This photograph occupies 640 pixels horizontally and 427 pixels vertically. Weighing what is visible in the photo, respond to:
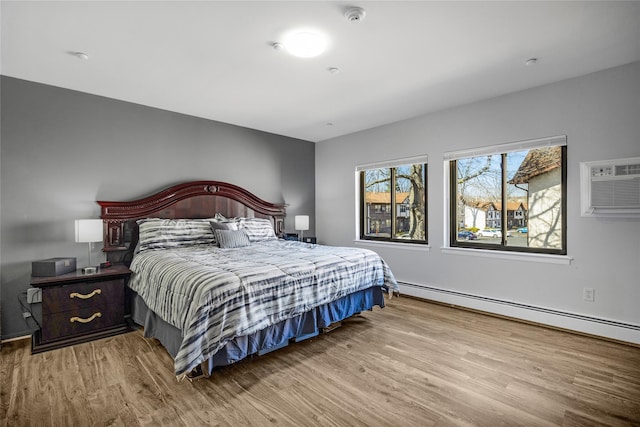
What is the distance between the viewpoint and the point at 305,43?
235 centimetres

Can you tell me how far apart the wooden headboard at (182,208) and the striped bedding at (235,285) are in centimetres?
45

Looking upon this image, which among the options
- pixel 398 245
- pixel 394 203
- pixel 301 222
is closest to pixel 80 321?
pixel 301 222

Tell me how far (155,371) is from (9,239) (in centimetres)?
201

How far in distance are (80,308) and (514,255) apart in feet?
14.2

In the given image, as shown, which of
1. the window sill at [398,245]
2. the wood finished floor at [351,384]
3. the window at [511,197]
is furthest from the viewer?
the window sill at [398,245]

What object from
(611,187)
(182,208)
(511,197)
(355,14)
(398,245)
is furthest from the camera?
(398,245)

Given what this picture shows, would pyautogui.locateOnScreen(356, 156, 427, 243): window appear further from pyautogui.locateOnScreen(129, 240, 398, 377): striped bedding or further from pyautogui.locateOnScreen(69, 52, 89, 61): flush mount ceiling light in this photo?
pyautogui.locateOnScreen(69, 52, 89, 61): flush mount ceiling light

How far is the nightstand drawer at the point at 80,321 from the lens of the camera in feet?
8.82

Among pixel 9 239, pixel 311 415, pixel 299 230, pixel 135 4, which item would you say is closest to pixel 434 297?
pixel 299 230

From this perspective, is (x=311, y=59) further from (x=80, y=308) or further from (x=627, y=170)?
(x=80, y=308)

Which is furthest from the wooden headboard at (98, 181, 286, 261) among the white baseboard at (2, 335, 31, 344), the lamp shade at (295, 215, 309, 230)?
the white baseboard at (2, 335, 31, 344)

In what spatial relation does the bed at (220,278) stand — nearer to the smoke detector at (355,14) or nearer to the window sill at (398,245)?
the window sill at (398,245)

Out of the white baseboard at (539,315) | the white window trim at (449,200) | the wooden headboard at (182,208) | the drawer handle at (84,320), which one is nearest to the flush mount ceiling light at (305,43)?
the white window trim at (449,200)

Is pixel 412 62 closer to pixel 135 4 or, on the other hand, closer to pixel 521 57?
pixel 521 57
